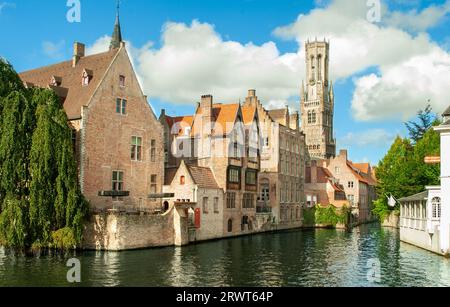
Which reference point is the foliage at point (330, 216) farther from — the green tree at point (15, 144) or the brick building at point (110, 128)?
the green tree at point (15, 144)

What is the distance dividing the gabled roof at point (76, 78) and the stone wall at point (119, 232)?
9650mm

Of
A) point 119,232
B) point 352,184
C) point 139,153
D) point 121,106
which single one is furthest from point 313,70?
point 119,232

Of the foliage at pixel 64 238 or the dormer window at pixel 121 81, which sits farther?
the dormer window at pixel 121 81

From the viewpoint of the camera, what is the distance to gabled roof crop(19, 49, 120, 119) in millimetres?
44781

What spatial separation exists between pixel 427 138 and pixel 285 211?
2023 centimetres

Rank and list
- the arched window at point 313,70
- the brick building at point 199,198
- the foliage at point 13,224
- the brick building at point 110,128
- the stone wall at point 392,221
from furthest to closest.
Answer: the arched window at point 313,70
the stone wall at point 392,221
the brick building at point 199,198
the brick building at point 110,128
the foliage at point 13,224

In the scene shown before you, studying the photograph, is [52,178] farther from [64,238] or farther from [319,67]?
[319,67]

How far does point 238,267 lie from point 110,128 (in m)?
19.5

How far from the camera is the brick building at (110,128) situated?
1697 inches

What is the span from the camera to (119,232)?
3853 cm

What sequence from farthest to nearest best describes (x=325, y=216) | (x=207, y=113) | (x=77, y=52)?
(x=325, y=216), (x=207, y=113), (x=77, y=52)

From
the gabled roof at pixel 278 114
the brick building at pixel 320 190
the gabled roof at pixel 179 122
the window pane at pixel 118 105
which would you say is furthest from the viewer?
the brick building at pixel 320 190

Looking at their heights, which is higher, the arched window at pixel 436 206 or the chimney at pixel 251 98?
the chimney at pixel 251 98

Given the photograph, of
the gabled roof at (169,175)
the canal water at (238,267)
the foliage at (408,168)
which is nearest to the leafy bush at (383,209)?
the foliage at (408,168)
